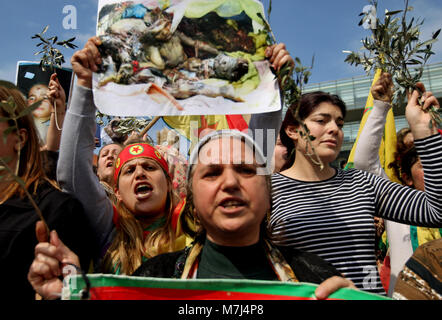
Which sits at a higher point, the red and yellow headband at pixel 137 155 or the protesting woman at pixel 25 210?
the red and yellow headband at pixel 137 155

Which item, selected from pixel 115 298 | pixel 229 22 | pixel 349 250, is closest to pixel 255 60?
pixel 229 22

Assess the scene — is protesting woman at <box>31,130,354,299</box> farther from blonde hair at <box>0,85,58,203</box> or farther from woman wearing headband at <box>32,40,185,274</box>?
blonde hair at <box>0,85,58,203</box>

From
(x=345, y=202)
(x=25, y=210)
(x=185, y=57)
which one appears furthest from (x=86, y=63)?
(x=345, y=202)

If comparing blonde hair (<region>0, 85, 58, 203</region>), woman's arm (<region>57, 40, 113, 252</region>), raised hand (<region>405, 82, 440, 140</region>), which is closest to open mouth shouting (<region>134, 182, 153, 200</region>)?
woman's arm (<region>57, 40, 113, 252</region>)

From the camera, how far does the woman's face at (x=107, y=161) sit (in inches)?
152

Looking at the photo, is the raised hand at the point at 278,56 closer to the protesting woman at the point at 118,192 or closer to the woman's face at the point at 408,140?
the protesting woman at the point at 118,192

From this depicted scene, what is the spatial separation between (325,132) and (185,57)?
0.99m

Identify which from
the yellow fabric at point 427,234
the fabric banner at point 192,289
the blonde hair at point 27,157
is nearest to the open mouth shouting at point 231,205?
the fabric banner at point 192,289

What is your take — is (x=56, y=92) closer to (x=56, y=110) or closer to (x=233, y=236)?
(x=56, y=110)

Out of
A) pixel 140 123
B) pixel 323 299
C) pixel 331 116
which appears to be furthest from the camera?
pixel 140 123

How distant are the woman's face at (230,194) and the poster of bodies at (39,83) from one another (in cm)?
181

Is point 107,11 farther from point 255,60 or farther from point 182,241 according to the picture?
point 182,241

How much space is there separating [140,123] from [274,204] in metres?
2.20

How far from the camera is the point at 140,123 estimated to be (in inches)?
159
